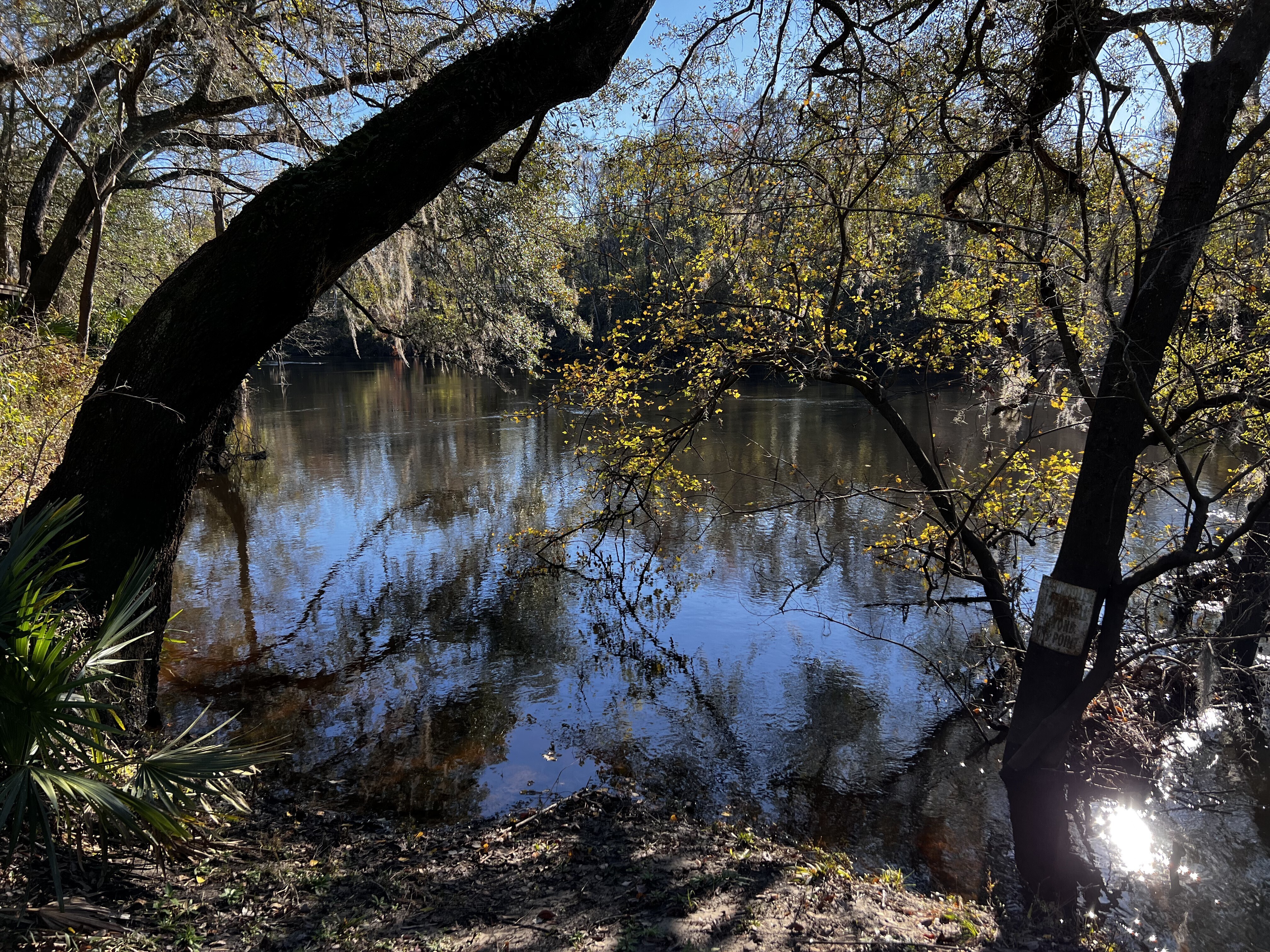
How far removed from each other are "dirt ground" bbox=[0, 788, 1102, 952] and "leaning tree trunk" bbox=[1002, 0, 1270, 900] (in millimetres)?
663

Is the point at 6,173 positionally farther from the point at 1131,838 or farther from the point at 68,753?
the point at 1131,838

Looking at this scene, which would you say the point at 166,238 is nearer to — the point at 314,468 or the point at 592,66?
the point at 314,468

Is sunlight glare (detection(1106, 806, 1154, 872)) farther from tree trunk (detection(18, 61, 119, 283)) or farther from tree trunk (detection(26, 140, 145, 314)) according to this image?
tree trunk (detection(26, 140, 145, 314))

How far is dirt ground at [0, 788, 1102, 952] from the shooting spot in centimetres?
272

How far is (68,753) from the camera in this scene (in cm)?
276

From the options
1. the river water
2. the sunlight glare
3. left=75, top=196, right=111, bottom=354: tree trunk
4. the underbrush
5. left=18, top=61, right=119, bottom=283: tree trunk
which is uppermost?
left=18, top=61, right=119, bottom=283: tree trunk

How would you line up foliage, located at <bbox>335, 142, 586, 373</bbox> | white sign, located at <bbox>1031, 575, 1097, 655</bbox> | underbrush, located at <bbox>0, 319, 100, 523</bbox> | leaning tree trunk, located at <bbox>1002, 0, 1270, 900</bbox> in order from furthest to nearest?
1. foliage, located at <bbox>335, 142, 586, 373</bbox>
2. underbrush, located at <bbox>0, 319, 100, 523</bbox>
3. white sign, located at <bbox>1031, 575, 1097, 655</bbox>
4. leaning tree trunk, located at <bbox>1002, 0, 1270, 900</bbox>

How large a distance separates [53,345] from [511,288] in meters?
4.98

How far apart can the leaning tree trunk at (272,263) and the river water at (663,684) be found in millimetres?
2313

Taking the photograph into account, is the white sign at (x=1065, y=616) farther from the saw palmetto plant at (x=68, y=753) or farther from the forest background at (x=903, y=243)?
the saw palmetto plant at (x=68, y=753)

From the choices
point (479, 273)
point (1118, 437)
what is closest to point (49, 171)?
point (479, 273)

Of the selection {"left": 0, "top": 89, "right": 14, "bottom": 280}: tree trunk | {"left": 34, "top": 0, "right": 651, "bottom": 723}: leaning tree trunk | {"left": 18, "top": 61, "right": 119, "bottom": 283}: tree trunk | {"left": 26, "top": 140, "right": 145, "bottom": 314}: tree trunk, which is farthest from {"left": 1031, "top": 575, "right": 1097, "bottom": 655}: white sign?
{"left": 0, "top": 89, "right": 14, "bottom": 280}: tree trunk

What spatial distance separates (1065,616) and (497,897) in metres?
3.12

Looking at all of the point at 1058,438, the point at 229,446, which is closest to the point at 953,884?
the point at 1058,438
